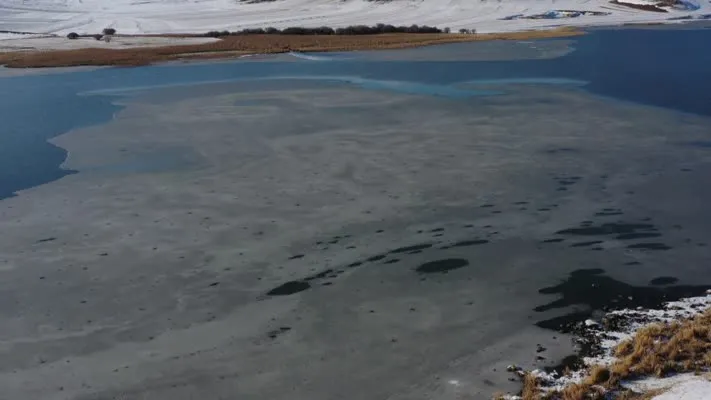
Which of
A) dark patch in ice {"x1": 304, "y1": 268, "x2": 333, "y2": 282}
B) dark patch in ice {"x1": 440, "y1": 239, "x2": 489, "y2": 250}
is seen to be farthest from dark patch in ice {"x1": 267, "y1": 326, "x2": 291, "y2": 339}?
dark patch in ice {"x1": 440, "y1": 239, "x2": 489, "y2": 250}

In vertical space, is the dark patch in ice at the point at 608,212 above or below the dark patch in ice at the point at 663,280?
above

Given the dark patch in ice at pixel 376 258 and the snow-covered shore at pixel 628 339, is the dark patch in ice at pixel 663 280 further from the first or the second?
the dark patch in ice at pixel 376 258

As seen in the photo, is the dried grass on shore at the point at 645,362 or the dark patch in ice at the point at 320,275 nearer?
the dried grass on shore at the point at 645,362

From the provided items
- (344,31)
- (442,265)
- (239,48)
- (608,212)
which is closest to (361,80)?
(239,48)

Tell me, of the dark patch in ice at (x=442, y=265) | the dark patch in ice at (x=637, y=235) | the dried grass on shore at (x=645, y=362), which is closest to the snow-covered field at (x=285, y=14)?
the dark patch in ice at (x=637, y=235)

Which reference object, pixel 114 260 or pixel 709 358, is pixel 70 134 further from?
pixel 709 358

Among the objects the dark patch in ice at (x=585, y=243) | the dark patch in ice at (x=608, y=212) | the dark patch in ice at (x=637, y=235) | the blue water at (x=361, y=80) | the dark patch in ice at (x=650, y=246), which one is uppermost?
the blue water at (x=361, y=80)

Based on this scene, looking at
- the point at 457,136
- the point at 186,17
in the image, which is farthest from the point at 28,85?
the point at 186,17
